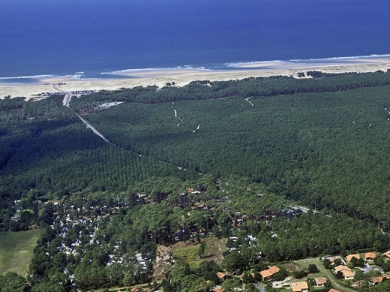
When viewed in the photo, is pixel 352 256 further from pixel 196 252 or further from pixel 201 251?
pixel 196 252

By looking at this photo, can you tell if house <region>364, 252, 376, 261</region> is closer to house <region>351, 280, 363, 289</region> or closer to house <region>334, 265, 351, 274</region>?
house <region>334, 265, 351, 274</region>

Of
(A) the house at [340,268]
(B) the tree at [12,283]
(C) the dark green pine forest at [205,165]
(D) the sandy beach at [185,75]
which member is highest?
(D) the sandy beach at [185,75]

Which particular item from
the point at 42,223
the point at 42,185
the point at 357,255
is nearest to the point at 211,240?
the point at 357,255

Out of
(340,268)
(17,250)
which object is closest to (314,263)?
(340,268)

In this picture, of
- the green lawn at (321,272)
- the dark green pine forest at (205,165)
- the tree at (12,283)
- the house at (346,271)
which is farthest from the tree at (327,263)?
the tree at (12,283)

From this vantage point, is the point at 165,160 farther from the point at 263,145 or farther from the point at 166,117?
the point at 166,117

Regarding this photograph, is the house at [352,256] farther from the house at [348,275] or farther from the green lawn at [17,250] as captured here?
the green lawn at [17,250]

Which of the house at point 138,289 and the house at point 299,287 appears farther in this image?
the house at point 138,289
